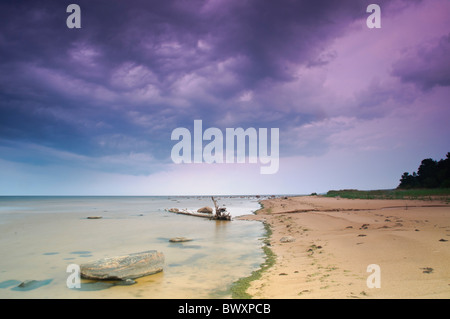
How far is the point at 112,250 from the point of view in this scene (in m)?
14.1

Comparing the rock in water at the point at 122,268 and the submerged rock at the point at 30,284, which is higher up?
the rock in water at the point at 122,268

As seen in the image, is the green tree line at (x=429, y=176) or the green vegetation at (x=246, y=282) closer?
the green vegetation at (x=246, y=282)

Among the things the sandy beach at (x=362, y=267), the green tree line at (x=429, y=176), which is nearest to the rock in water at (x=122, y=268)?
the sandy beach at (x=362, y=267)

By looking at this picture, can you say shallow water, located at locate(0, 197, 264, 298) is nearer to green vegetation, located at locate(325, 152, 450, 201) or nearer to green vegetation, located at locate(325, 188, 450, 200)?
green vegetation, located at locate(325, 188, 450, 200)

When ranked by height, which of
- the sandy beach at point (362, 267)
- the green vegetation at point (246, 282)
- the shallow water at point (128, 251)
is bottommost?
the shallow water at point (128, 251)

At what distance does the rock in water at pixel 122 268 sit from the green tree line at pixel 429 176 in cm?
7568

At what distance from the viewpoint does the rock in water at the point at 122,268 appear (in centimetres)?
826

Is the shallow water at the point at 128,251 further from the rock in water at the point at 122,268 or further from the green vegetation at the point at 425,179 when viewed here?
the green vegetation at the point at 425,179

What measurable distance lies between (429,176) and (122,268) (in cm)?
9883

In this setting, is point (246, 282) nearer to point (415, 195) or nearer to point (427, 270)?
point (427, 270)

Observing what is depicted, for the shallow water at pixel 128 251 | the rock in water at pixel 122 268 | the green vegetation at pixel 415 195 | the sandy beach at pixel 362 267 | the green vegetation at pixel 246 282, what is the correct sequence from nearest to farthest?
1. the sandy beach at pixel 362 267
2. the green vegetation at pixel 246 282
3. the shallow water at pixel 128 251
4. the rock in water at pixel 122 268
5. the green vegetation at pixel 415 195

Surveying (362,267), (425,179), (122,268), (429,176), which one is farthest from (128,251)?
(429,176)

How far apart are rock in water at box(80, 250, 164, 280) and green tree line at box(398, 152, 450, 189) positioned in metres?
75.7
